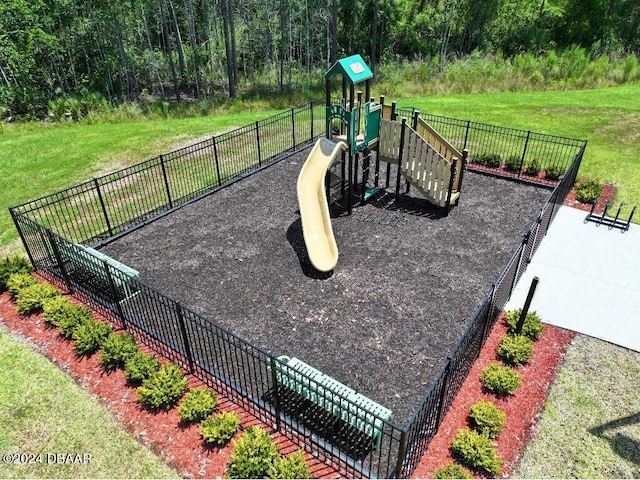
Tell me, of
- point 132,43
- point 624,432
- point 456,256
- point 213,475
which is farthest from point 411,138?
point 132,43

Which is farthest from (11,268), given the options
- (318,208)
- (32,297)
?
(318,208)

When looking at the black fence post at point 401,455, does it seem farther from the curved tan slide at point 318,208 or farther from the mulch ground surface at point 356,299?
the curved tan slide at point 318,208

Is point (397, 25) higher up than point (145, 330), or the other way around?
point (397, 25)

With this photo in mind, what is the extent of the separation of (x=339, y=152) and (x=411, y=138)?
6.74 feet

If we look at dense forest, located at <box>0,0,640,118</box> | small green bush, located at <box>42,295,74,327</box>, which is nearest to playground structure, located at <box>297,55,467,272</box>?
small green bush, located at <box>42,295,74,327</box>

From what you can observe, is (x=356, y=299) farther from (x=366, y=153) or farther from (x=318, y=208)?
(x=366, y=153)

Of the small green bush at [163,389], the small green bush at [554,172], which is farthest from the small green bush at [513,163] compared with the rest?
the small green bush at [163,389]

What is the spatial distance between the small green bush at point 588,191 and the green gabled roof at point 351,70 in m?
7.50

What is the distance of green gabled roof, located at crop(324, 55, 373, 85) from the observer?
440 inches

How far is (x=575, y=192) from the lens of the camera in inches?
533

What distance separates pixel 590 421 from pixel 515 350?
1.47m

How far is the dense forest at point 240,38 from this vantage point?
28.5 metres

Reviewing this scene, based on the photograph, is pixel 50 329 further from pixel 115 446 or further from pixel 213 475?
pixel 213 475

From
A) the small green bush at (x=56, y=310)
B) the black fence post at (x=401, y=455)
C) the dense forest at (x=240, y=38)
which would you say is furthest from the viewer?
the dense forest at (x=240, y=38)
